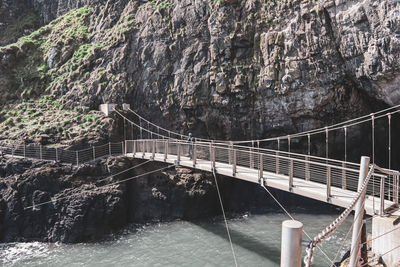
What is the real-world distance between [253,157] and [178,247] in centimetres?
456

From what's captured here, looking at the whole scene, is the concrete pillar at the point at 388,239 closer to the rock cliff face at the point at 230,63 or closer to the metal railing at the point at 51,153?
the rock cliff face at the point at 230,63

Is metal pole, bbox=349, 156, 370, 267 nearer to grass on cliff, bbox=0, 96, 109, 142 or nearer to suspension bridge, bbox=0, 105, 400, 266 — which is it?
suspension bridge, bbox=0, 105, 400, 266

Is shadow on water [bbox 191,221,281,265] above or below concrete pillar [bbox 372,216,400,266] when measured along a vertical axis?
below

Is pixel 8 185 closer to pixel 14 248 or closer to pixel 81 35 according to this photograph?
pixel 14 248

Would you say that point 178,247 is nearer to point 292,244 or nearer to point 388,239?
point 388,239

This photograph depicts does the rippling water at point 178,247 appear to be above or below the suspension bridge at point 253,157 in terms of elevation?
below

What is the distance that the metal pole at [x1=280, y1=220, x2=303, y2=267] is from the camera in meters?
2.61

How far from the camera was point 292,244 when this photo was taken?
264 cm

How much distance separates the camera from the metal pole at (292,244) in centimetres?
261

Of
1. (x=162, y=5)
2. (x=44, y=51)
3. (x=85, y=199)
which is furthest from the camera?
(x=44, y=51)

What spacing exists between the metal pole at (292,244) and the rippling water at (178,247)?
8756mm

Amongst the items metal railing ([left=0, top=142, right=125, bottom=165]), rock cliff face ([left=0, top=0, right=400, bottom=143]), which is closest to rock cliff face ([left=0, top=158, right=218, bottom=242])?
metal railing ([left=0, top=142, right=125, bottom=165])

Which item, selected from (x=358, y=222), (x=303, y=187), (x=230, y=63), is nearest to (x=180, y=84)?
(x=230, y=63)

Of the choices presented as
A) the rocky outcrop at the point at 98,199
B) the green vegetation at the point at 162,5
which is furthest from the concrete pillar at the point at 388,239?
the green vegetation at the point at 162,5
